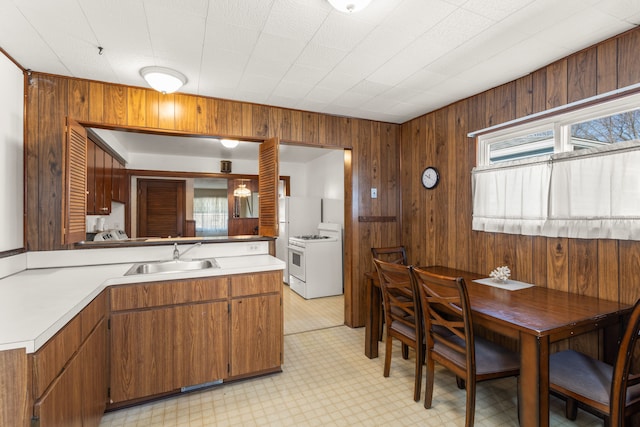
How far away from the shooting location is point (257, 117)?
304 cm

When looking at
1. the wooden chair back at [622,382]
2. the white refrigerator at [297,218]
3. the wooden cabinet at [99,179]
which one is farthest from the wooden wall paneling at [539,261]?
the wooden cabinet at [99,179]

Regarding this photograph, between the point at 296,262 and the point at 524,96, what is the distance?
368 centimetres

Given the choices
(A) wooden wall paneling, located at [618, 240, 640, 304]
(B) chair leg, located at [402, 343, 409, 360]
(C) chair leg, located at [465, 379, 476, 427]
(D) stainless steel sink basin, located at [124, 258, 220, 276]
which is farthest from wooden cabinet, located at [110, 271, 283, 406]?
(A) wooden wall paneling, located at [618, 240, 640, 304]

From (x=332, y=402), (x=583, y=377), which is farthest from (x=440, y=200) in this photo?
(x=332, y=402)

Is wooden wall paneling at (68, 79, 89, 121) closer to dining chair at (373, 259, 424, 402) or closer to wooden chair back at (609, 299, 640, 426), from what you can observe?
dining chair at (373, 259, 424, 402)

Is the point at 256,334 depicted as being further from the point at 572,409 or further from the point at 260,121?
the point at 572,409

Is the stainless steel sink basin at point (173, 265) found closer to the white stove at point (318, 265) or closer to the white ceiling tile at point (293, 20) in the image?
the white ceiling tile at point (293, 20)

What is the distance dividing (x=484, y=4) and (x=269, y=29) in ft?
3.89

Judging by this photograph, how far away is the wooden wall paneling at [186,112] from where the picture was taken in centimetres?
272

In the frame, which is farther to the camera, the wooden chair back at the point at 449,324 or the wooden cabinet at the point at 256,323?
the wooden cabinet at the point at 256,323

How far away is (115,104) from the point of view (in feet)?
8.29

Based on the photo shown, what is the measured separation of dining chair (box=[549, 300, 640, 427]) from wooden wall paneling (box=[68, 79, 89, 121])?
3613mm

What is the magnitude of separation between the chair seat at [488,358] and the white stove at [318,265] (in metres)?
2.81

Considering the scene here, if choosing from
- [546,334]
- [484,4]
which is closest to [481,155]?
[484,4]
